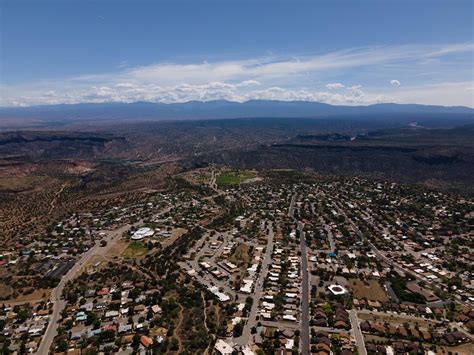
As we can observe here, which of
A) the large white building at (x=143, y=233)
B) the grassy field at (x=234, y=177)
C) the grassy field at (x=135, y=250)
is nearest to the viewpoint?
the grassy field at (x=135, y=250)

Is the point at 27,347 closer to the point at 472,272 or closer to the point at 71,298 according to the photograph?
the point at 71,298

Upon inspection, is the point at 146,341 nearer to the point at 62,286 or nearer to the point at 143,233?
the point at 62,286

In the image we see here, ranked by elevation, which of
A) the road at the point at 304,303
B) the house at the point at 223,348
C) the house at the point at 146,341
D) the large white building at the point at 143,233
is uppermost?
the large white building at the point at 143,233

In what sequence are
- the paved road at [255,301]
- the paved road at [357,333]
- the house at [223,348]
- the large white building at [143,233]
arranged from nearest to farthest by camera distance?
the house at [223,348] < the paved road at [357,333] < the paved road at [255,301] < the large white building at [143,233]

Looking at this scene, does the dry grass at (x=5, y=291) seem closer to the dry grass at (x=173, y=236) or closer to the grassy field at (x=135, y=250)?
the grassy field at (x=135, y=250)

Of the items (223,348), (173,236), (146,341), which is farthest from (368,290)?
(173,236)

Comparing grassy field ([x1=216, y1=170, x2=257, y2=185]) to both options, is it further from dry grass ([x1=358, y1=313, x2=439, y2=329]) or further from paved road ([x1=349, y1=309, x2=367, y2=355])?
dry grass ([x1=358, y1=313, x2=439, y2=329])

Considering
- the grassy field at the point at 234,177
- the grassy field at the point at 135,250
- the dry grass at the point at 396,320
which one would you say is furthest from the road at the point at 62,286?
the grassy field at the point at 234,177

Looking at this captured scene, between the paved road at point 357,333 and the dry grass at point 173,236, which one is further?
the dry grass at point 173,236
